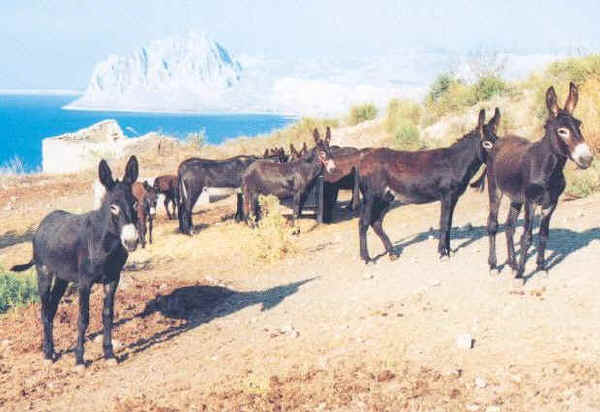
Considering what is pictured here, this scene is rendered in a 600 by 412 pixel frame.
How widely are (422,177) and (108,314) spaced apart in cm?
522

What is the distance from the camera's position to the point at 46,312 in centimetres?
885

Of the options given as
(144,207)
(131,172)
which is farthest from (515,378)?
(144,207)

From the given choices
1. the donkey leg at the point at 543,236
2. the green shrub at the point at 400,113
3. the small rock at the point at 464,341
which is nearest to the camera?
the small rock at the point at 464,341

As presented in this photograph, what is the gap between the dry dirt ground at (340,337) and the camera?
22.3 ft

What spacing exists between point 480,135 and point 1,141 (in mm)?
149963

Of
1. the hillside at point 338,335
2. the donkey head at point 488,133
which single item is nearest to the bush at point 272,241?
the hillside at point 338,335

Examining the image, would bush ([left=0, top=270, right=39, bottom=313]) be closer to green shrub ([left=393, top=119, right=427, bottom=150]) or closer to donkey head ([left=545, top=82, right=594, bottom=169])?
donkey head ([left=545, top=82, right=594, bottom=169])

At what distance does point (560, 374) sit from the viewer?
667 cm

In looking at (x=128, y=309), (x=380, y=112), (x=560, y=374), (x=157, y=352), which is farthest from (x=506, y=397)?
(x=380, y=112)

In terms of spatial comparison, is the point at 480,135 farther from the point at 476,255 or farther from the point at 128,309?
the point at 128,309

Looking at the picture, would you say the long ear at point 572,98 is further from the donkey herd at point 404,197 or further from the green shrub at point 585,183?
the green shrub at point 585,183

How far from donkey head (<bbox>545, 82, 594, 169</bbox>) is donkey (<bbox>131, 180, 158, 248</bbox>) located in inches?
322

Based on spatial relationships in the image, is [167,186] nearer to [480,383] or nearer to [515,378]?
[480,383]

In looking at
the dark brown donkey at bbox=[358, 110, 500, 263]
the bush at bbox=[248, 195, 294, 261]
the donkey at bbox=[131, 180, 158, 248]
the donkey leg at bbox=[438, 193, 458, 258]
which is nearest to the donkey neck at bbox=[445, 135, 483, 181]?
the dark brown donkey at bbox=[358, 110, 500, 263]
